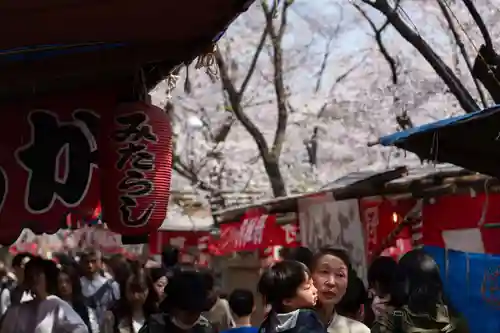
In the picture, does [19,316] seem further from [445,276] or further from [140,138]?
[445,276]

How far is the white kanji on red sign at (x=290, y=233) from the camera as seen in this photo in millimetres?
13336

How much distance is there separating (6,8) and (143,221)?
217 centimetres

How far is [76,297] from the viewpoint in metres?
9.53

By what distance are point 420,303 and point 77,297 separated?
5.92 meters

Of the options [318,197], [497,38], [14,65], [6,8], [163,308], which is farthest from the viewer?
[497,38]

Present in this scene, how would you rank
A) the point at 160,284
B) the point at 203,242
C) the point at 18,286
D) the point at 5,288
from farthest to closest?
the point at 203,242 → the point at 5,288 → the point at 18,286 → the point at 160,284

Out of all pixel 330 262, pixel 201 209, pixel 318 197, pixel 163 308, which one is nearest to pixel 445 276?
pixel 330 262

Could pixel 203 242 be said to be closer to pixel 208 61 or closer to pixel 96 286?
pixel 96 286

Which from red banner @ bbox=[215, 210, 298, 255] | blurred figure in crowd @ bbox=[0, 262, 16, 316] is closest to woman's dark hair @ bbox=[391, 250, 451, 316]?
blurred figure in crowd @ bbox=[0, 262, 16, 316]

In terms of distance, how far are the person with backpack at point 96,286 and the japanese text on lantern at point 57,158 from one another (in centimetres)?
347

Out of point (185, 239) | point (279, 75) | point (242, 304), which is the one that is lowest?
point (242, 304)

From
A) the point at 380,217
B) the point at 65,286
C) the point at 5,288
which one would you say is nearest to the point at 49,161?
the point at 65,286

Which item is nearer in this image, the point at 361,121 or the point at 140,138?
the point at 140,138

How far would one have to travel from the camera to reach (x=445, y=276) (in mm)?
6117
